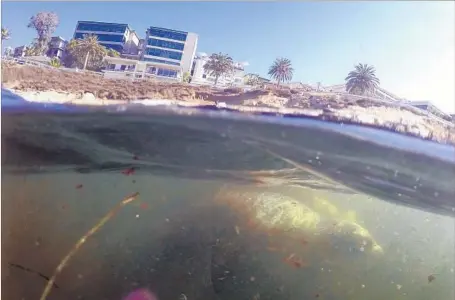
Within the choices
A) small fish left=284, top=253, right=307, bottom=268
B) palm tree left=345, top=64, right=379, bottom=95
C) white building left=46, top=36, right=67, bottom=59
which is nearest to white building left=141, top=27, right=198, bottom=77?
white building left=46, top=36, right=67, bottom=59

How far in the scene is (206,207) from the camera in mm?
3455

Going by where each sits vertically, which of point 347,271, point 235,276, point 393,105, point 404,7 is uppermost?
point 404,7

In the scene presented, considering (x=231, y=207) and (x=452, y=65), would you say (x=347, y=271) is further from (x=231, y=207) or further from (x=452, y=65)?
(x=452, y=65)

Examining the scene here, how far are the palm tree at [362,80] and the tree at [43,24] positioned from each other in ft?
9.42

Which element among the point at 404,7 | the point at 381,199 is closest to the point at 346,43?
the point at 404,7

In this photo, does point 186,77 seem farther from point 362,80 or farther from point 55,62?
point 362,80

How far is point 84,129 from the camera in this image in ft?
10.9

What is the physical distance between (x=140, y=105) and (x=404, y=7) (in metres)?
2.82

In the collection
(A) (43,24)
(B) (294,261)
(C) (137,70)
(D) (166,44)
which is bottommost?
(B) (294,261)

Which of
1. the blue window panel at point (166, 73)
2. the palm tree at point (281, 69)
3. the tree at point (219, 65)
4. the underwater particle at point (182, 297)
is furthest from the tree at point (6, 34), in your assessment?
the underwater particle at point (182, 297)

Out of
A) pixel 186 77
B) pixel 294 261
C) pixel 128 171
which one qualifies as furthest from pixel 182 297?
pixel 186 77

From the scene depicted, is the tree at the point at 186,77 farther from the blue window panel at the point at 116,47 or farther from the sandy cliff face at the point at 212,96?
the blue window panel at the point at 116,47

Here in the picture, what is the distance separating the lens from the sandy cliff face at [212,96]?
3.13 metres

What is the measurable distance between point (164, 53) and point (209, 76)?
0.48m
